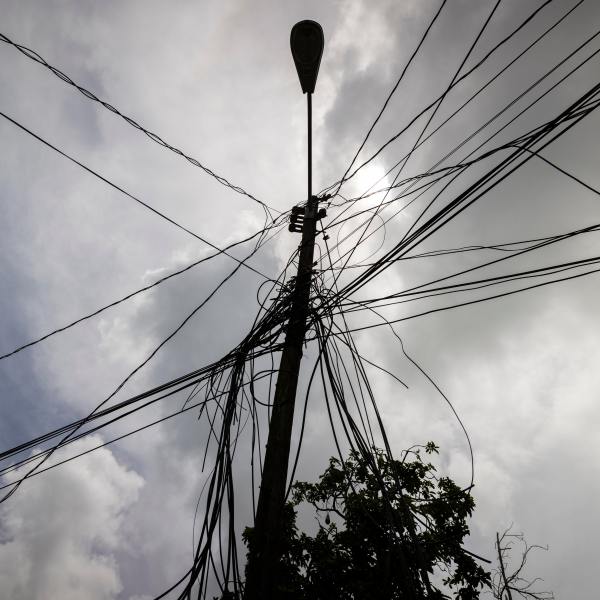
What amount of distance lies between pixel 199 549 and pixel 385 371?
1.88 m

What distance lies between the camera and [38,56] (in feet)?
9.66

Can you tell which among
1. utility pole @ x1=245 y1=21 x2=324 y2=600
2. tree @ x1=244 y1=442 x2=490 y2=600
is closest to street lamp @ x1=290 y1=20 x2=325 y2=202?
utility pole @ x1=245 y1=21 x2=324 y2=600

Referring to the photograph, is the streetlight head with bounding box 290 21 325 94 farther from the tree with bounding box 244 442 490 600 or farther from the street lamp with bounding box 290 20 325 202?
the tree with bounding box 244 442 490 600

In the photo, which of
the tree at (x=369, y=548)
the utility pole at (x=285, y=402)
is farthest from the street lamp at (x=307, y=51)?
the tree at (x=369, y=548)

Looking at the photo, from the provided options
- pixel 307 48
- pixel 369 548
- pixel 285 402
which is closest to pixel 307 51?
pixel 307 48

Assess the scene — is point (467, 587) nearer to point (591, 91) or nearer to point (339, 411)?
point (339, 411)

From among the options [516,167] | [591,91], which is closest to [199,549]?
[516,167]

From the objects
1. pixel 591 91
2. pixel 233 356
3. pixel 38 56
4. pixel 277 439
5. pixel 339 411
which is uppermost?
pixel 38 56

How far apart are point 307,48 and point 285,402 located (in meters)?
2.92

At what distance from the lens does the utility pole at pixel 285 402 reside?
187 cm

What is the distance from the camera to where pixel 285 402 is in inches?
95.0

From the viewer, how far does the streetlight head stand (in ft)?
9.91

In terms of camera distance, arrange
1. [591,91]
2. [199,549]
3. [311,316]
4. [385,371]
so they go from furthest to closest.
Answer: [385,371], [311,316], [199,549], [591,91]

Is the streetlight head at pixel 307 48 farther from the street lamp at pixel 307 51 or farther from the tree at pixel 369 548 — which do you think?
the tree at pixel 369 548
